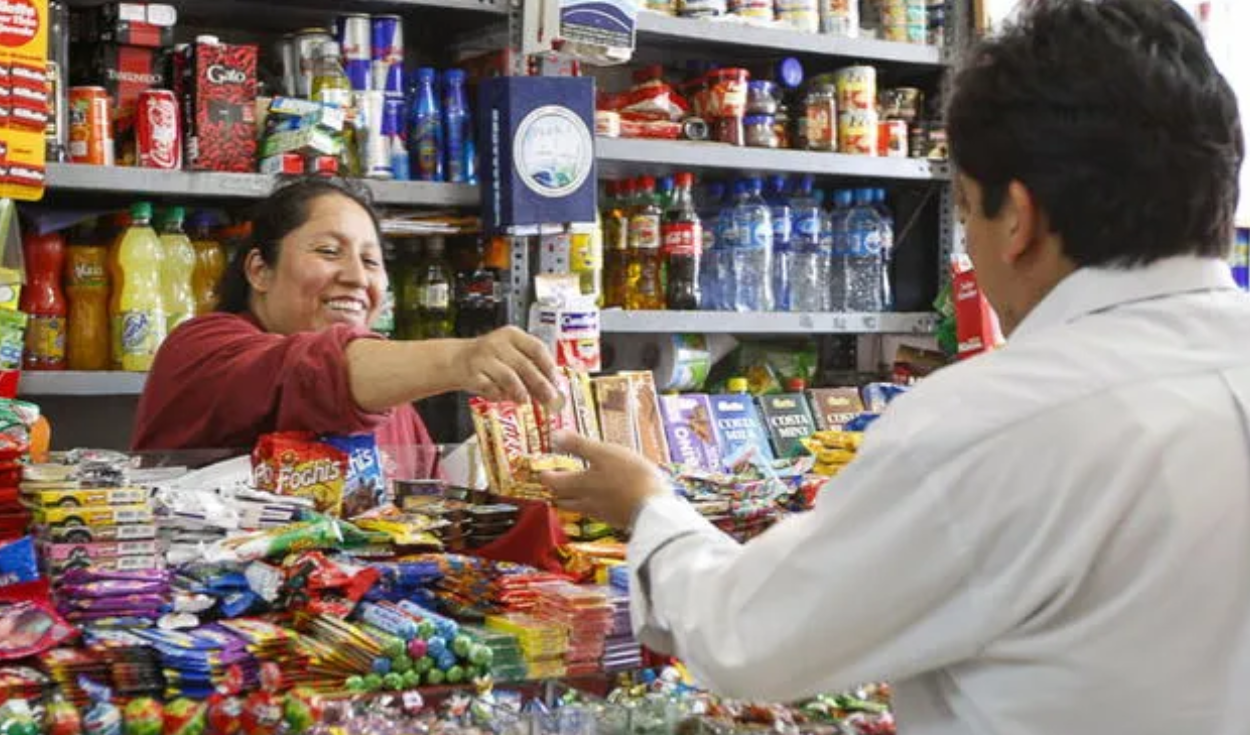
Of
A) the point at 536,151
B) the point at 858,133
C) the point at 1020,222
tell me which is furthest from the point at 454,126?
the point at 1020,222

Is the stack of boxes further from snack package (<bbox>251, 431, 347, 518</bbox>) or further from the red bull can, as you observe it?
snack package (<bbox>251, 431, 347, 518</bbox>)

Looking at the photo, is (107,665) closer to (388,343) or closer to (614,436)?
(388,343)

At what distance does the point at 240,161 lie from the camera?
11.3ft

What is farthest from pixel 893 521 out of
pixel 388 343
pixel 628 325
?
pixel 628 325

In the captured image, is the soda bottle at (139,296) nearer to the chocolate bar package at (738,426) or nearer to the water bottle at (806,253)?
the chocolate bar package at (738,426)

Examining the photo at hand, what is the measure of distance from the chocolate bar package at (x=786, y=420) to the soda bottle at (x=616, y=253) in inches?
30.8

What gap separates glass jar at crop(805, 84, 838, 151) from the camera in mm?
4438

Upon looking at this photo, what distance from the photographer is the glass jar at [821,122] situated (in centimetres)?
444

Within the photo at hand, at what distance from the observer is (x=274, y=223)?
2.94m

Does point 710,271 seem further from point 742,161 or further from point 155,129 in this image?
point 155,129

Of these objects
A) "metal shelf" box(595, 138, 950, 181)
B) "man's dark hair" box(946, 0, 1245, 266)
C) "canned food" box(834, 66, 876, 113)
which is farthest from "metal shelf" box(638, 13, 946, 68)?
"man's dark hair" box(946, 0, 1245, 266)

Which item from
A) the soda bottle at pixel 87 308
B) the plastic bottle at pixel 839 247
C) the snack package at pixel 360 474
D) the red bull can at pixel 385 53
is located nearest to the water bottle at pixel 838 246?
the plastic bottle at pixel 839 247

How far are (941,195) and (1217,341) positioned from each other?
3465mm

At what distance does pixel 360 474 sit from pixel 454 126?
165 cm
